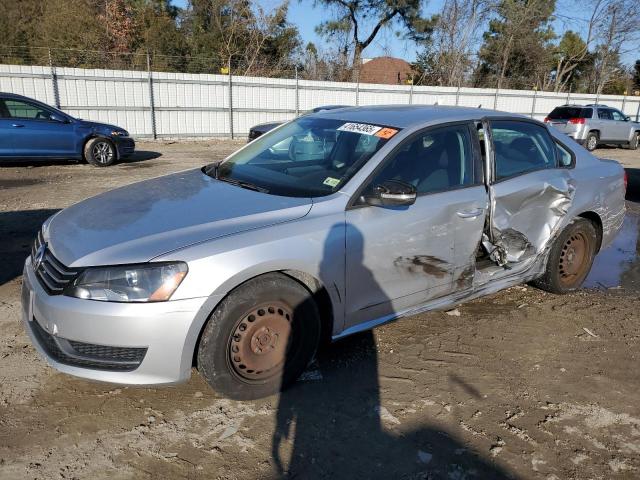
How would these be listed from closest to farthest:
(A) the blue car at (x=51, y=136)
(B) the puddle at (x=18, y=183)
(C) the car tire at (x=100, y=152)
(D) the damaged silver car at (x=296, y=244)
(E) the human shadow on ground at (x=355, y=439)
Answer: (E) the human shadow on ground at (x=355, y=439)
(D) the damaged silver car at (x=296, y=244)
(B) the puddle at (x=18, y=183)
(A) the blue car at (x=51, y=136)
(C) the car tire at (x=100, y=152)

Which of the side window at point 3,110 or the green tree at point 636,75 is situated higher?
the green tree at point 636,75

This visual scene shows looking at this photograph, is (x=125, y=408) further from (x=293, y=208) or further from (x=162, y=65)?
(x=162, y=65)

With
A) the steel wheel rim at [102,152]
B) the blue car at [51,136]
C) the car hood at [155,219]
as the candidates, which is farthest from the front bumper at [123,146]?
the car hood at [155,219]

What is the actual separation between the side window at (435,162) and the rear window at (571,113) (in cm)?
1802

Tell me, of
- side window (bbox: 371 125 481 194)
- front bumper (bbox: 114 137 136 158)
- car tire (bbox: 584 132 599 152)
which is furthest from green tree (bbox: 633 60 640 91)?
side window (bbox: 371 125 481 194)

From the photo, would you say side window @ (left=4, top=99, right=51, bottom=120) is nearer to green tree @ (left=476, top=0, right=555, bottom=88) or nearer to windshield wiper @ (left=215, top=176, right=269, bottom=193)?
windshield wiper @ (left=215, top=176, right=269, bottom=193)

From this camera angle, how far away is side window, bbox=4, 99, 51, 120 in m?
10.6

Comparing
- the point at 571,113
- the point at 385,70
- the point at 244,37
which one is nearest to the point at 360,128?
the point at 571,113

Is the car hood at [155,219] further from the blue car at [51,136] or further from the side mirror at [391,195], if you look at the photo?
the blue car at [51,136]

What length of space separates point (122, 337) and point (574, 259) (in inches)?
155

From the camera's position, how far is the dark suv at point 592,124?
1916 cm

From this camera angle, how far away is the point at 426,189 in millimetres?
3535

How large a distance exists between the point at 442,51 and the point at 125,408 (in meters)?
33.4

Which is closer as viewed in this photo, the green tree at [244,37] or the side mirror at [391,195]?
the side mirror at [391,195]
